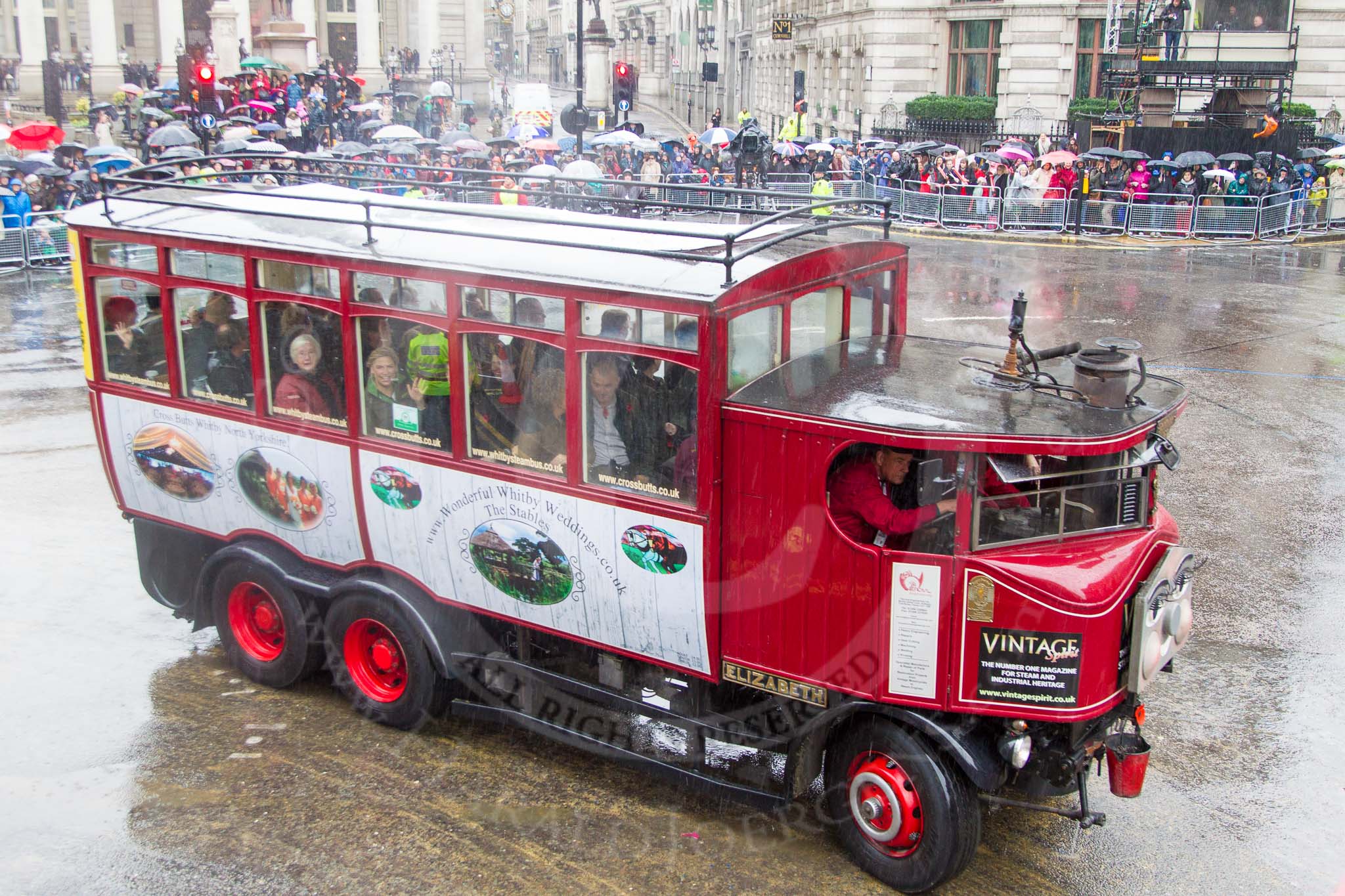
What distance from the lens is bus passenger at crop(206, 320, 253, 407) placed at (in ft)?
25.3

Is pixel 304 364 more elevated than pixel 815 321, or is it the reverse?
pixel 815 321

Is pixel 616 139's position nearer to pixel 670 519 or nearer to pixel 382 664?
pixel 382 664

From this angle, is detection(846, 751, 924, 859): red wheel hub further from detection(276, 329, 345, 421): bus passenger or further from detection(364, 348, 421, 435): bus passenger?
detection(276, 329, 345, 421): bus passenger

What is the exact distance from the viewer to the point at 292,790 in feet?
22.2

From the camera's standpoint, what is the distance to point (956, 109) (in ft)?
140

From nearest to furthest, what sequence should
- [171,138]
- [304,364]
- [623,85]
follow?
[304,364] < [171,138] < [623,85]

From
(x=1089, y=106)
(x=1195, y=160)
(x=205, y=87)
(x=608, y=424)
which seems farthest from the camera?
(x=1089, y=106)

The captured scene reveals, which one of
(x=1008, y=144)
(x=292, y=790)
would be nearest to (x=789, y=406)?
(x=292, y=790)

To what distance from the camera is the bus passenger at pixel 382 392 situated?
280 inches

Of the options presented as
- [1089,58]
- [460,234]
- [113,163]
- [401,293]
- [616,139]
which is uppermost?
[1089,58]

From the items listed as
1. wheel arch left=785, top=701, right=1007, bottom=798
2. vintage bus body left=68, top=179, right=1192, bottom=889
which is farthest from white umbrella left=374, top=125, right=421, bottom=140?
wheel arch left=785, top=701, right=1007, bottom=798

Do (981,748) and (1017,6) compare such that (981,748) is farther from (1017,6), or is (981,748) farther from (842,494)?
(1017,6)

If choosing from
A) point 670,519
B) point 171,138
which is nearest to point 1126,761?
point 670,519

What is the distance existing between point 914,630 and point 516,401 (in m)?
2.45
